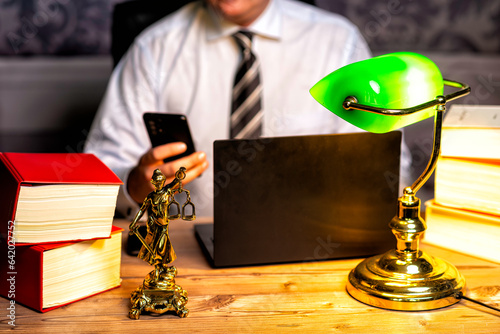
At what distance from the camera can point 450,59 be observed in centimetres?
205

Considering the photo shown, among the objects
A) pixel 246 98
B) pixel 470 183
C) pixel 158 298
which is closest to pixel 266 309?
pixel 158 298

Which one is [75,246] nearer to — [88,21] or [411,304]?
[411,304]

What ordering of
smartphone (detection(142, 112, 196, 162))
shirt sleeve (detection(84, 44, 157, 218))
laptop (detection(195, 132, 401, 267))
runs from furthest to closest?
shirt sleeve (detection(84, 44, 157, 218))
smartphone (detection(142, 112, 196, 162))
laptop (detection(195, 132, 401, 267))

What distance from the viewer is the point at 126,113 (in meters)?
1.56

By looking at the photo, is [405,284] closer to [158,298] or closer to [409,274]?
[409,274]

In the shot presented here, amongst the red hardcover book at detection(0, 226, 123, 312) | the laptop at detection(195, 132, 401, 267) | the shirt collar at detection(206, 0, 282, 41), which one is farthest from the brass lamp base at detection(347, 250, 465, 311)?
the shirt collar at detection(206, 0, 282, 41)

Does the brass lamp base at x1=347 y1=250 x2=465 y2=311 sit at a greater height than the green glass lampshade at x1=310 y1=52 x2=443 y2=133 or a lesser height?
lesser

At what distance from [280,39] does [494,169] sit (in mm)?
986

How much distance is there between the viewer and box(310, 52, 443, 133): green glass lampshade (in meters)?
0.64

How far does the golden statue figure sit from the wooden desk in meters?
0.02

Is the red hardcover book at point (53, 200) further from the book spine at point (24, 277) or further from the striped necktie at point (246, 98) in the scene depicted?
the striped necktie at point (246, 98)

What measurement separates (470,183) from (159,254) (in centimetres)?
51

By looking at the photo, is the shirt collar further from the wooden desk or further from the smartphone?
the wooden desk

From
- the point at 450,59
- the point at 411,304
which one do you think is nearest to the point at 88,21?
the point at 450,59
